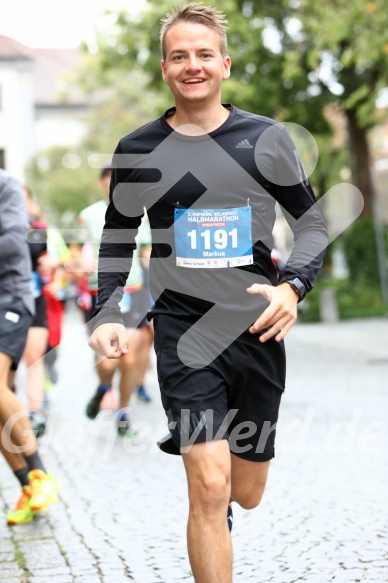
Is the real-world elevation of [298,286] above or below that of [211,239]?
below

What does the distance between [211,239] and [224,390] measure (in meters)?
0.51

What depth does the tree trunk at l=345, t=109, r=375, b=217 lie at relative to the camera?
81.4ft

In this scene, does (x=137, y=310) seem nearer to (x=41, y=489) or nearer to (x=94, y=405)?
(x=94, y=405)

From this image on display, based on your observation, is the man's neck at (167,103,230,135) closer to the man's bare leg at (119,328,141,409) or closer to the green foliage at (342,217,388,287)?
the man's bare leg at (119,328,141,409)

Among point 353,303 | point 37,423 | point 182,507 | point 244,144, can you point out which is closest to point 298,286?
point 244,144

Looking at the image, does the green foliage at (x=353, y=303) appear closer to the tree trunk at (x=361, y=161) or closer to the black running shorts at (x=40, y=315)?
the tree trunk at (x=361, y=161)

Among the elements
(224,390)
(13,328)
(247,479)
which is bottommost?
(247,479)

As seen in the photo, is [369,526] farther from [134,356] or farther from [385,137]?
[385,137]

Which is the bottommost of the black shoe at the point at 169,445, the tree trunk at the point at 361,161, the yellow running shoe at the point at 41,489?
the yellow running shoe at the point at 41,489

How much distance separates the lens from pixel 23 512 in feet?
18.9

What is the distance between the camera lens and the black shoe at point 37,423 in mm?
8094

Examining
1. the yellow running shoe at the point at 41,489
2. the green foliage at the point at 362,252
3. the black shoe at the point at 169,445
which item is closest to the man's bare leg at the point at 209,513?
the black shoe at the point at 169,445

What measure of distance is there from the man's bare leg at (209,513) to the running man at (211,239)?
7 cm

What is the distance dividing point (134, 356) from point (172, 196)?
198 inches
